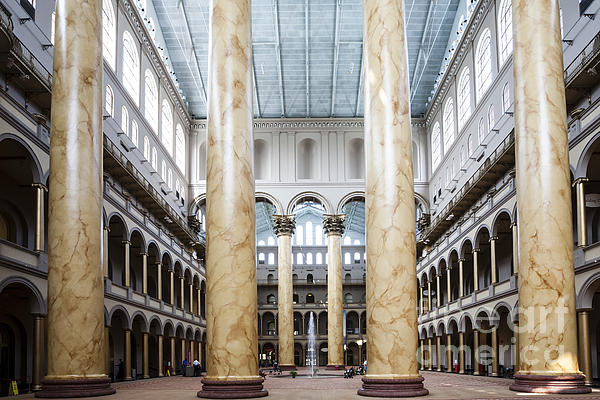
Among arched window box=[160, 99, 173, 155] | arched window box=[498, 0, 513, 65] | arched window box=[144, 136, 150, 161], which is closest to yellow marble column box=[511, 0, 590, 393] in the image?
arched window box=[498, 0, 513, 65]

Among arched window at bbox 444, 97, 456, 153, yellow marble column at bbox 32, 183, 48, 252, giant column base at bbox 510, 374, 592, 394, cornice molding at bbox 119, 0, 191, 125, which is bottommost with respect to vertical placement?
giant column base at bbox 510, 374, 592, 394

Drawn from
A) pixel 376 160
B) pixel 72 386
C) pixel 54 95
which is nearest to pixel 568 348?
pixel 376 160

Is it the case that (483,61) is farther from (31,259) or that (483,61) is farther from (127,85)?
(31,259)

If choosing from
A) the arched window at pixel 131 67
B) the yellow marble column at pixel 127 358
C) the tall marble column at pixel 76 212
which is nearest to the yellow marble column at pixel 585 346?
the tall marble column at pixel 76 212

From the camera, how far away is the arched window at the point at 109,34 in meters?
30.0

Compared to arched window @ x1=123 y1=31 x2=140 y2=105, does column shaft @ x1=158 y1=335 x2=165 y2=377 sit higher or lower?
lower

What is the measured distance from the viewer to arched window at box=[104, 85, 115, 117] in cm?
2989

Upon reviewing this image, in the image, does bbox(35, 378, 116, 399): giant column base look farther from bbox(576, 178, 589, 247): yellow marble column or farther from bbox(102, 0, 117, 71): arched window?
bbox(102, 0, 117, 71): arched window

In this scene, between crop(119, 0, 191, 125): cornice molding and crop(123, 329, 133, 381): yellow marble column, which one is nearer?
crop(123, 329, 133, 381): yellow marble column

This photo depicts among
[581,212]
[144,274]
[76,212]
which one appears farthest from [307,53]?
[76,212]

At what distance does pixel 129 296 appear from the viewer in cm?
3038

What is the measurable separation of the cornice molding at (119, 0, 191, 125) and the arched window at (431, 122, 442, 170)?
53.7ft

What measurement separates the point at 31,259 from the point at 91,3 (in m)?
9.62

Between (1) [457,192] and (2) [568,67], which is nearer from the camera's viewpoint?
(2) [568,67]
